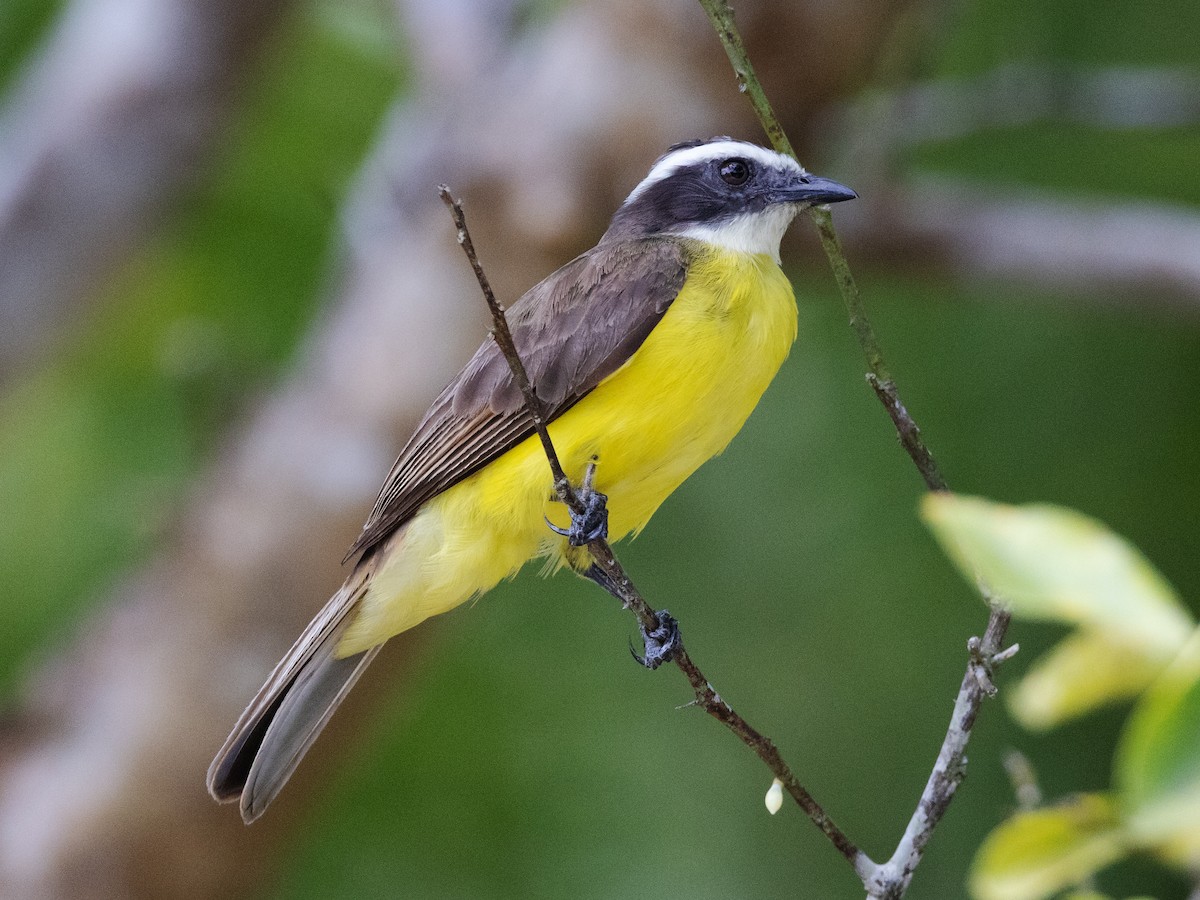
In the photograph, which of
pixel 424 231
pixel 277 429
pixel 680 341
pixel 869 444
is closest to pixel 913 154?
pixel 869 444

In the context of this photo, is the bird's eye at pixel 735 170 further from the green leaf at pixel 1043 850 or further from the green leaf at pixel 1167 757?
the green leaf at pixel 1167 757

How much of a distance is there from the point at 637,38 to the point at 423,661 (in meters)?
2.55

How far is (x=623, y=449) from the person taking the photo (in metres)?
3.10

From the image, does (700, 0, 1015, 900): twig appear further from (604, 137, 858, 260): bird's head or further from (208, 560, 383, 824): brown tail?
(208, 560, 383, 824): brown tail

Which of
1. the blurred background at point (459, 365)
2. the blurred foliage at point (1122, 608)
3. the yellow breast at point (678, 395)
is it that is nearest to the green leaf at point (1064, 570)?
the blurred foliage at point (1122, 608)

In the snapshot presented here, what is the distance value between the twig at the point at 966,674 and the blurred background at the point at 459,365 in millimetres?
3019

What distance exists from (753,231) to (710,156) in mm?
337

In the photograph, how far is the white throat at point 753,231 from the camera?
3676 mm

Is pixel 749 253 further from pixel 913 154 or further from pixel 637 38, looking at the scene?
pixel 913 154

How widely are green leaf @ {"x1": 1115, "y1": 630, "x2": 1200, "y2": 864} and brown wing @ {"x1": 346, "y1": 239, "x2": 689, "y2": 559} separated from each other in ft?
6.64

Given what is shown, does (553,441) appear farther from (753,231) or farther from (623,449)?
(753,231)

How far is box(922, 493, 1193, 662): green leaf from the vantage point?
1.17 meters

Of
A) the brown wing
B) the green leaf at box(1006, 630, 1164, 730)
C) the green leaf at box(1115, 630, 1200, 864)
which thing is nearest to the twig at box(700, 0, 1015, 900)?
the green leaf at box(1006, 630, 1164, 730)

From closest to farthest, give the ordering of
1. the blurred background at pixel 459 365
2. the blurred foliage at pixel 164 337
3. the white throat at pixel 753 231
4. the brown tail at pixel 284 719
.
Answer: the brown tail at pixel 284 719, the white throat at pixel 753 231, the blurred background at pixel 459 365, the blurred foliage at pixel 164 337
